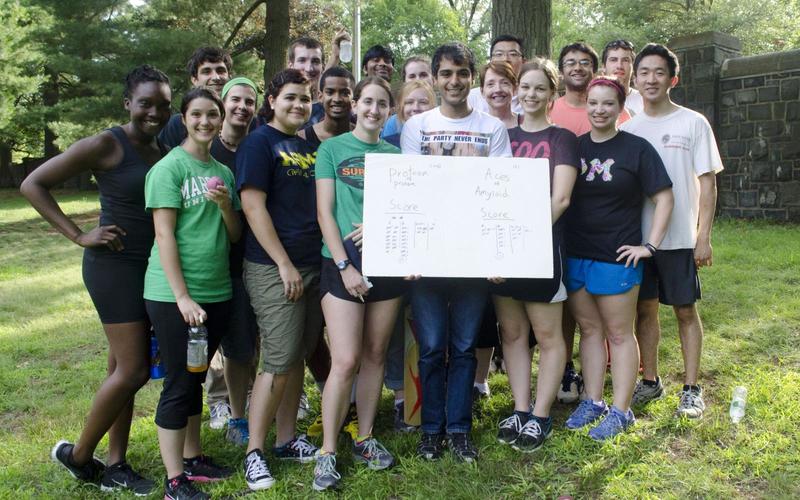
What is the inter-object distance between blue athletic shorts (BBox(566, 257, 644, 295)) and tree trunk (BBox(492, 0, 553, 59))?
135 inches

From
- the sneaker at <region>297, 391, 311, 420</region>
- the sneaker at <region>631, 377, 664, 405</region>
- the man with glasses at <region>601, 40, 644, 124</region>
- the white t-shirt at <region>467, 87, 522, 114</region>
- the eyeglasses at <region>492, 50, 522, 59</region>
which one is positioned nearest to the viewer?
the sneaker at <region>631, 377, 664, 405</region>

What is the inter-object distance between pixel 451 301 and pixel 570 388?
1286 mm

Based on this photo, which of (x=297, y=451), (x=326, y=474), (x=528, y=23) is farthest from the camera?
(x=528, y=23)

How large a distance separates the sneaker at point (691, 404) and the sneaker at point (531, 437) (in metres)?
0.83

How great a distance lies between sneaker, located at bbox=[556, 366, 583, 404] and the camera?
163 inches

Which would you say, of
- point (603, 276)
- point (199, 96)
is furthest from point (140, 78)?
point (603, 276)

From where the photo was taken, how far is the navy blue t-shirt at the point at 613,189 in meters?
3.39

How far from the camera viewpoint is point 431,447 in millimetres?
3365

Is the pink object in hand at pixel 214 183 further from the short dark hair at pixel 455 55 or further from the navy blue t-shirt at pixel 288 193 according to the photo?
the short dark hair at pixel 455 55

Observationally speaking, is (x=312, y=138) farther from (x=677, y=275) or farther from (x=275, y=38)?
(x=275, y=38)

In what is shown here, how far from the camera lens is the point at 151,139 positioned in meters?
3.17

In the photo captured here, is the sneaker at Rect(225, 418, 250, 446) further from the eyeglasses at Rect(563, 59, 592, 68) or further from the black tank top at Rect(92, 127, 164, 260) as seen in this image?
the eyeglasses at Rect(563, 59, 592, 68)

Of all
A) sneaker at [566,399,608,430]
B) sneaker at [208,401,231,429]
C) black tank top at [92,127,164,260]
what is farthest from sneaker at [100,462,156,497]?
sneaker at [566,399,608,430]

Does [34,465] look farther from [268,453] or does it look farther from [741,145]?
[741,145]
